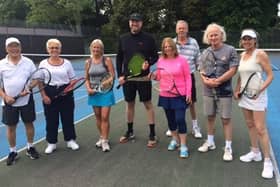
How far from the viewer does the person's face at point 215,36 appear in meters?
5.88

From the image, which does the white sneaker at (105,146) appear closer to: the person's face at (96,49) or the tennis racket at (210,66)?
the person's face at (96,49)

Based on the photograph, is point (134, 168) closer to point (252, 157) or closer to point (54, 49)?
point (252, 157)

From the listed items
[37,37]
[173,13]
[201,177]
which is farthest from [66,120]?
[173,13]

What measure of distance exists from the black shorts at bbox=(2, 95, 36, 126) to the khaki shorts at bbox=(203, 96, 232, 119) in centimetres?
253

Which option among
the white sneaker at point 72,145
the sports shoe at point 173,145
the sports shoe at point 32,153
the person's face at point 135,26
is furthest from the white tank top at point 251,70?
the sports shoe at point 32,153

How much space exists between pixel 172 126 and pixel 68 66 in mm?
1835

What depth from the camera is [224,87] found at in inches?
236

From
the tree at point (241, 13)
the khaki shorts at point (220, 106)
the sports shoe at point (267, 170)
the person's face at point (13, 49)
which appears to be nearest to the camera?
the sports shoe at point (267, 170)

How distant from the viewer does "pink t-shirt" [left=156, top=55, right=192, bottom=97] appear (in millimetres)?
6234

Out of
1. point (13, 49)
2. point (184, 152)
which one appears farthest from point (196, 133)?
point (13, 49)

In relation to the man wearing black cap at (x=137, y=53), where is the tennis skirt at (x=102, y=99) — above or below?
below

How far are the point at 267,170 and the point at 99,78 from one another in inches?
111

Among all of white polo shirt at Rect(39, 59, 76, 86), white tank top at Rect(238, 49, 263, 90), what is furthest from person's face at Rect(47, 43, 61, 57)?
white tank top at Rect(238, 49, 263, 90)

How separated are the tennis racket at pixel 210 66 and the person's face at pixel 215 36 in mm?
161
